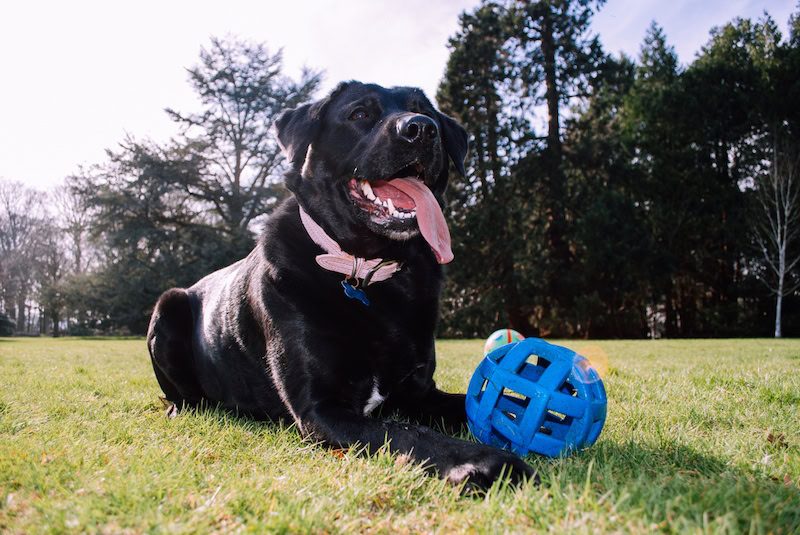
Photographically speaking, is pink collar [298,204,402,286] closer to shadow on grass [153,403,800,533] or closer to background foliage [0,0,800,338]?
shadow on grass [153,403,800,533]

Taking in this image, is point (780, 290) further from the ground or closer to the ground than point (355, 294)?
closer to the ground

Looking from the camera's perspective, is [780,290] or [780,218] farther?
[780,218]

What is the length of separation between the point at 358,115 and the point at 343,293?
4.09ft

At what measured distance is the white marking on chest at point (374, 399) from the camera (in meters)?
2.61

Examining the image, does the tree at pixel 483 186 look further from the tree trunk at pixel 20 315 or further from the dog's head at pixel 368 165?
the tree trunk at pixel 20 315

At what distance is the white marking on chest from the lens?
261cm

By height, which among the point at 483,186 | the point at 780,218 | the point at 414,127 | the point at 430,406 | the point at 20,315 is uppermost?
the point at 483,186

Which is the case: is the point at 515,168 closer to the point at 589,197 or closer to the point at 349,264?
the point at 589,197

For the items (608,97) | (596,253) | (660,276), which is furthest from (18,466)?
(608,97)

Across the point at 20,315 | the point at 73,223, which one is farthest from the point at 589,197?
the point at 20,315

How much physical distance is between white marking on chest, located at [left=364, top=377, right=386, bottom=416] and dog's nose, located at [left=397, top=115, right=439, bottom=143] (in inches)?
52.2

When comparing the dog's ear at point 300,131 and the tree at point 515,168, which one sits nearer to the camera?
the dog's ear at point 300,131

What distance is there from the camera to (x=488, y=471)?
68.7 inches

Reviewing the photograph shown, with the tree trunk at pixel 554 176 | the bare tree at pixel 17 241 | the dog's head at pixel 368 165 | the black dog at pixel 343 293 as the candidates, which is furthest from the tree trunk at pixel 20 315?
the dog's head at pixel 368 165
